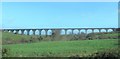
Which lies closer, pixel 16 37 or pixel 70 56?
pixel 70 56

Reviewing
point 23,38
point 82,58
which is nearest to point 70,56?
point 82,58

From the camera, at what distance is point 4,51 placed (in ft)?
50.9

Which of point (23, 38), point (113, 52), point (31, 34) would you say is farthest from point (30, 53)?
point (31, 34)

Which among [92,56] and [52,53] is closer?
[92,56]

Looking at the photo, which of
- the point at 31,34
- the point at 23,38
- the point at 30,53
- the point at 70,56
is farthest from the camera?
the point at 31,34

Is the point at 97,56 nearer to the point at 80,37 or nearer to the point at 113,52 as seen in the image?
the point at 113,52

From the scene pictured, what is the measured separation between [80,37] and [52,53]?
407 inches

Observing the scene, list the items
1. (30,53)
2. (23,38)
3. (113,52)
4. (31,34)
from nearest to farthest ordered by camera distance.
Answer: (113,52)
(30,53)
(23,38)
(31,34)

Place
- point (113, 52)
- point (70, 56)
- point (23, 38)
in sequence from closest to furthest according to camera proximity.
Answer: point (113, 52) → point (70, 56) → point (23, 38)

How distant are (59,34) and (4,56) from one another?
12.7 m

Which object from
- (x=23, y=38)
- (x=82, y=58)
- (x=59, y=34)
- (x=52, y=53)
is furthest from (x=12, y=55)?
(x=59, y=34)

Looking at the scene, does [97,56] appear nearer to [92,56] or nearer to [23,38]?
[92,56]

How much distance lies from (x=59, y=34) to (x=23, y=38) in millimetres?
3147

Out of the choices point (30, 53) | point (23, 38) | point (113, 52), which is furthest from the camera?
point (23, 38)
